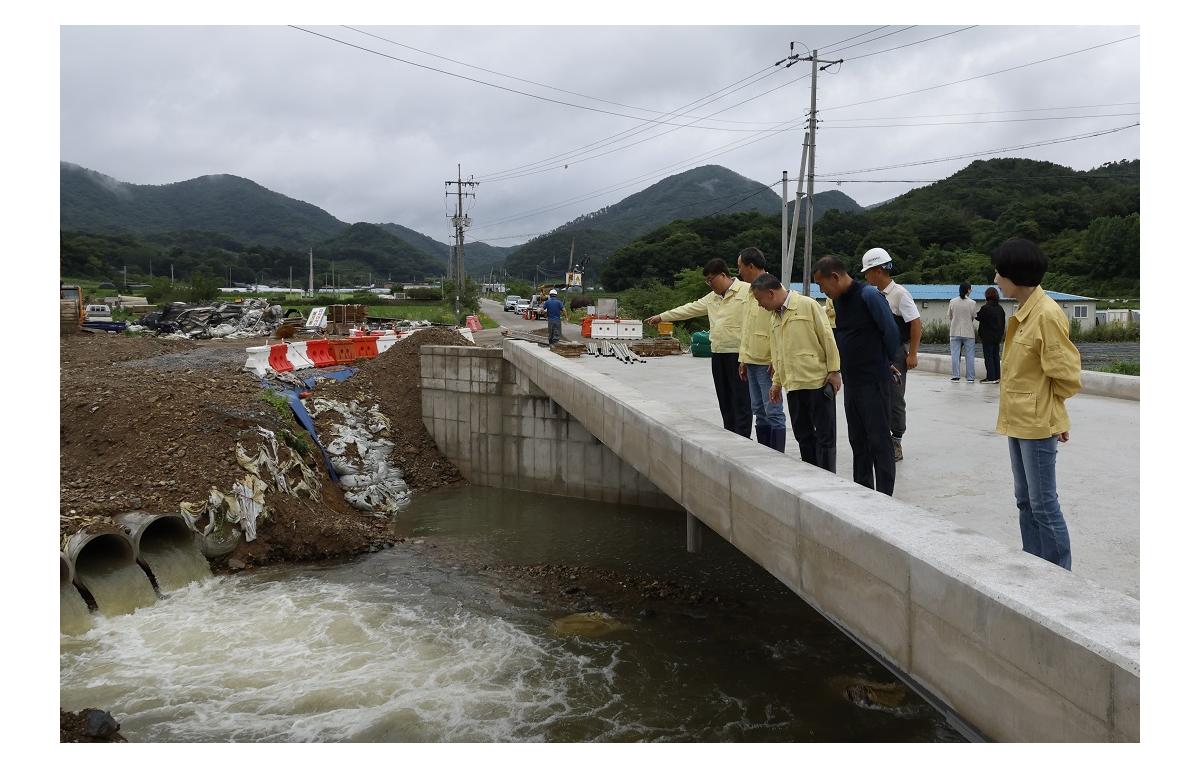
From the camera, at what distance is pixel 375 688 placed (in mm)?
7027

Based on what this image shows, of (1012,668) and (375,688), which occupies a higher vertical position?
(1012,668)

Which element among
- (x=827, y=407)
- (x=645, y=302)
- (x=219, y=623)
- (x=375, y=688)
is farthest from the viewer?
(x=645, y=302)

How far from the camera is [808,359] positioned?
18.3 feet

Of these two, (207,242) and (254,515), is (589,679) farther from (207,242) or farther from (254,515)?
(207,242)

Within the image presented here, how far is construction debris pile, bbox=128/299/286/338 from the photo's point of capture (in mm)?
31172

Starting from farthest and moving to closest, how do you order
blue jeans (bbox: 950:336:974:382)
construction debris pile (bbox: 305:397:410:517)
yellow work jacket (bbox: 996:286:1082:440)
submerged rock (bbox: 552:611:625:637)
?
construction debris pile (bbox: 305:397:410:517) → blue jeans (bbox: 950:336:974:382) → submerged rock (bbox: 552:611:625:637) → yellow work jacket (bbox: 996:286:1082:440)

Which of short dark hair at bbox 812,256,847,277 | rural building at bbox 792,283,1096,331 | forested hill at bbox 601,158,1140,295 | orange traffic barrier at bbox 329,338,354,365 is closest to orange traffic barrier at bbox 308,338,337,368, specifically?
orange traffic barrier at bbox 329,338,354,365

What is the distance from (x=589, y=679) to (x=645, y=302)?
145 feet

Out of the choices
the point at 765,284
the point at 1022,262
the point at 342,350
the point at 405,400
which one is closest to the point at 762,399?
the point at 765,284

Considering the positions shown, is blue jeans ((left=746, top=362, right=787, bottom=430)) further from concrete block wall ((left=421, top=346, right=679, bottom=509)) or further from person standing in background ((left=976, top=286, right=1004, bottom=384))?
concrete block wall ((left=421, top=346, right=679, bottom=509))

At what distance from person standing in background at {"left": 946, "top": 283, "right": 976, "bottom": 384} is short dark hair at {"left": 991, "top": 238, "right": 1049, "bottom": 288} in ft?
29.2

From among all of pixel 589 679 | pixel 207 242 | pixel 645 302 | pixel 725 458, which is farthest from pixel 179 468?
pixel 207 242

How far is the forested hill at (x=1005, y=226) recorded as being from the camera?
51.3m

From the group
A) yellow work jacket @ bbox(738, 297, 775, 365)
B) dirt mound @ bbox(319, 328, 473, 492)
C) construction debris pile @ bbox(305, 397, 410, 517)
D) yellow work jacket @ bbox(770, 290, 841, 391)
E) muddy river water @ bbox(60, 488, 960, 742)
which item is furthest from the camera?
dirt mound @ bbox(319, 328, 473, 492)
